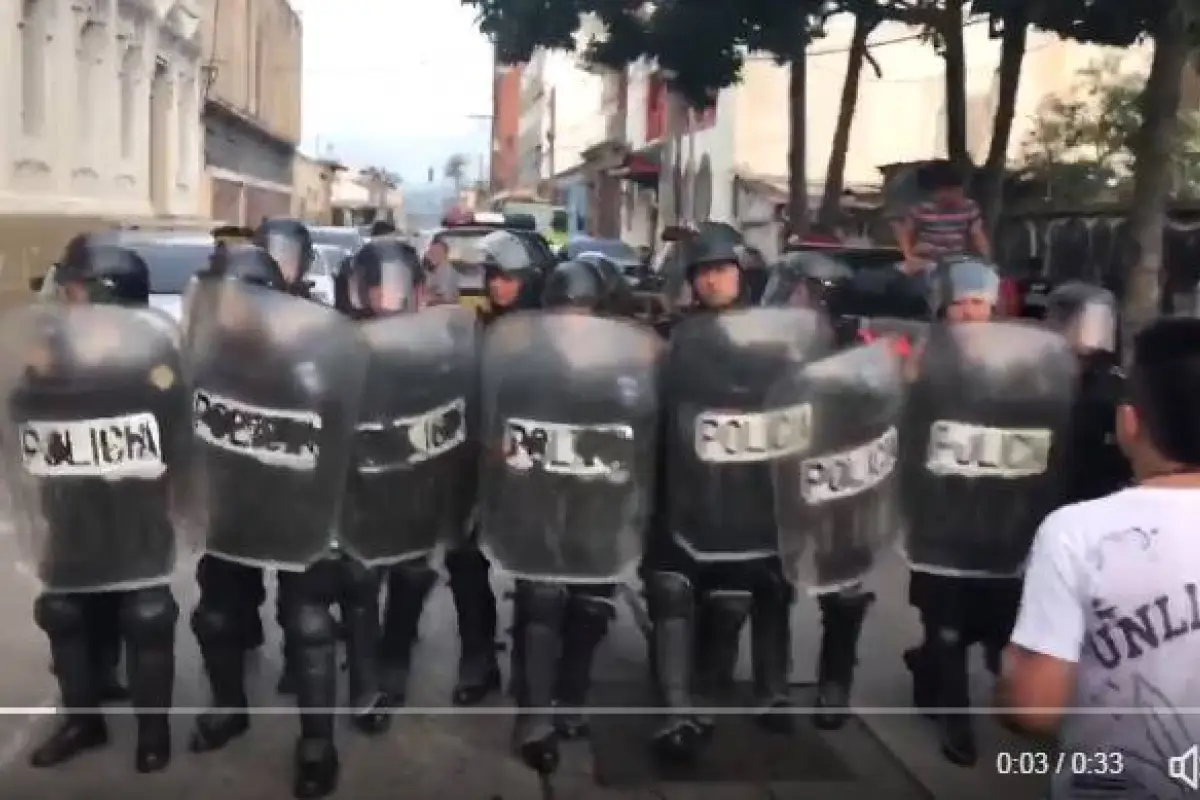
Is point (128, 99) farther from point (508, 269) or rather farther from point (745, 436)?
point (745, 436)

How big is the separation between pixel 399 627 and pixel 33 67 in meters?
18.5

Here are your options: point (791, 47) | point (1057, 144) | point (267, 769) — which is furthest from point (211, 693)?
point (1057, 144)

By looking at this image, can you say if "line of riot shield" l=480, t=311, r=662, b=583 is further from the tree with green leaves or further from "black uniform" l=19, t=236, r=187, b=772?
the tree with green leaves

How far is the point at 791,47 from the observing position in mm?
16641

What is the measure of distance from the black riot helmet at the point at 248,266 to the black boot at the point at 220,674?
108 centimetres

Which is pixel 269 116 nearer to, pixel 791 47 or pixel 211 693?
pixel 791 47

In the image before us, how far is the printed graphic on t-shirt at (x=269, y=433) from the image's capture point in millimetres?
4887

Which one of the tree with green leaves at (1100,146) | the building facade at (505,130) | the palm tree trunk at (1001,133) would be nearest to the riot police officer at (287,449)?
the palm tree trunk at (1001,133)

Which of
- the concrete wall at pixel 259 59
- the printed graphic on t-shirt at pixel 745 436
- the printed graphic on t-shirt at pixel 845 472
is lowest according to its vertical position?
the printed graphic on t-shirt at pixel 845 472

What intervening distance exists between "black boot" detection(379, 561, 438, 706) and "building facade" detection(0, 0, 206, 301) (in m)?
13.5

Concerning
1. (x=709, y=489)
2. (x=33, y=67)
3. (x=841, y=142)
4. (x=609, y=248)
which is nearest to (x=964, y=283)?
(x=709, y=489)

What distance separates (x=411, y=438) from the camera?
5391 millimetres

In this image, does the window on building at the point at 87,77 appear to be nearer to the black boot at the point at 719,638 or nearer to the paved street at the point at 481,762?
the paved street at the point at 481,762

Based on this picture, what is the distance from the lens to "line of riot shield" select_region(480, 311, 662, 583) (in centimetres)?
505
